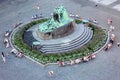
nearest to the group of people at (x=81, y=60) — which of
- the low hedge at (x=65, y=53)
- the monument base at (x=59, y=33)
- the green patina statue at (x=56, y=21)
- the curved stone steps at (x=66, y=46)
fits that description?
the low hedge at (x=65, y=53)

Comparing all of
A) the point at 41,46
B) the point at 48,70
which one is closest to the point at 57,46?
the point at 41,46

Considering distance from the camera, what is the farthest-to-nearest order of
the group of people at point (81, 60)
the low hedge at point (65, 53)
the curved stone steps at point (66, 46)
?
the curved stone steps at point (66, 46) → the low hedge at point (65, 53) → the group of people at point (81, 60)

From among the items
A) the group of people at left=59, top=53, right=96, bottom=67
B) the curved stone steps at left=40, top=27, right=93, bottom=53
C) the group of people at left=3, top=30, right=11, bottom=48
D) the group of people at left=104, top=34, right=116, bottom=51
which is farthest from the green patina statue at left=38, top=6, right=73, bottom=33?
the group of people at left=104, top=34, right=116, bottom=51

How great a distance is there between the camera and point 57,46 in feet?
125

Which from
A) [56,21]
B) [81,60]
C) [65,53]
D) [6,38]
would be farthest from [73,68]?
[6,38]

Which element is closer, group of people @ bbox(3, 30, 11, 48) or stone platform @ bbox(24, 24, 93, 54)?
stone platform @ bbox(24, 24, 93, 54)

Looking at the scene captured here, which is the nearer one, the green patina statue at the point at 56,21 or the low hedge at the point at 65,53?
Answer: the low hedge at the point at 65,53

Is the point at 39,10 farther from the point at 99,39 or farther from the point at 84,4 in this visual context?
the point at 99,39

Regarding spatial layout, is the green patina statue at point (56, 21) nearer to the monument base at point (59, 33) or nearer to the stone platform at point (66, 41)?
the monument base at point (59, 33)

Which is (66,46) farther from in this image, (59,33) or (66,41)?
(59,33)

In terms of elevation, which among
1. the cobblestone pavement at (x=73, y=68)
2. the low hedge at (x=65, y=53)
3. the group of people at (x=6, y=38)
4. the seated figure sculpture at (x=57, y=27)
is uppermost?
the seated figure sculpture at (x=57, y=27)

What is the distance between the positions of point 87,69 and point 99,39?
678 cm

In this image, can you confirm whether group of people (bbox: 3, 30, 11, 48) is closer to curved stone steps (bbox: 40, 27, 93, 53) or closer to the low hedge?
the low hedge

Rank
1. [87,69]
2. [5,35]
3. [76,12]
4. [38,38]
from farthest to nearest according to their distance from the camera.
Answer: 1. [76,12]
2. [5,35]
3. [38,38]
4. [87,69]
